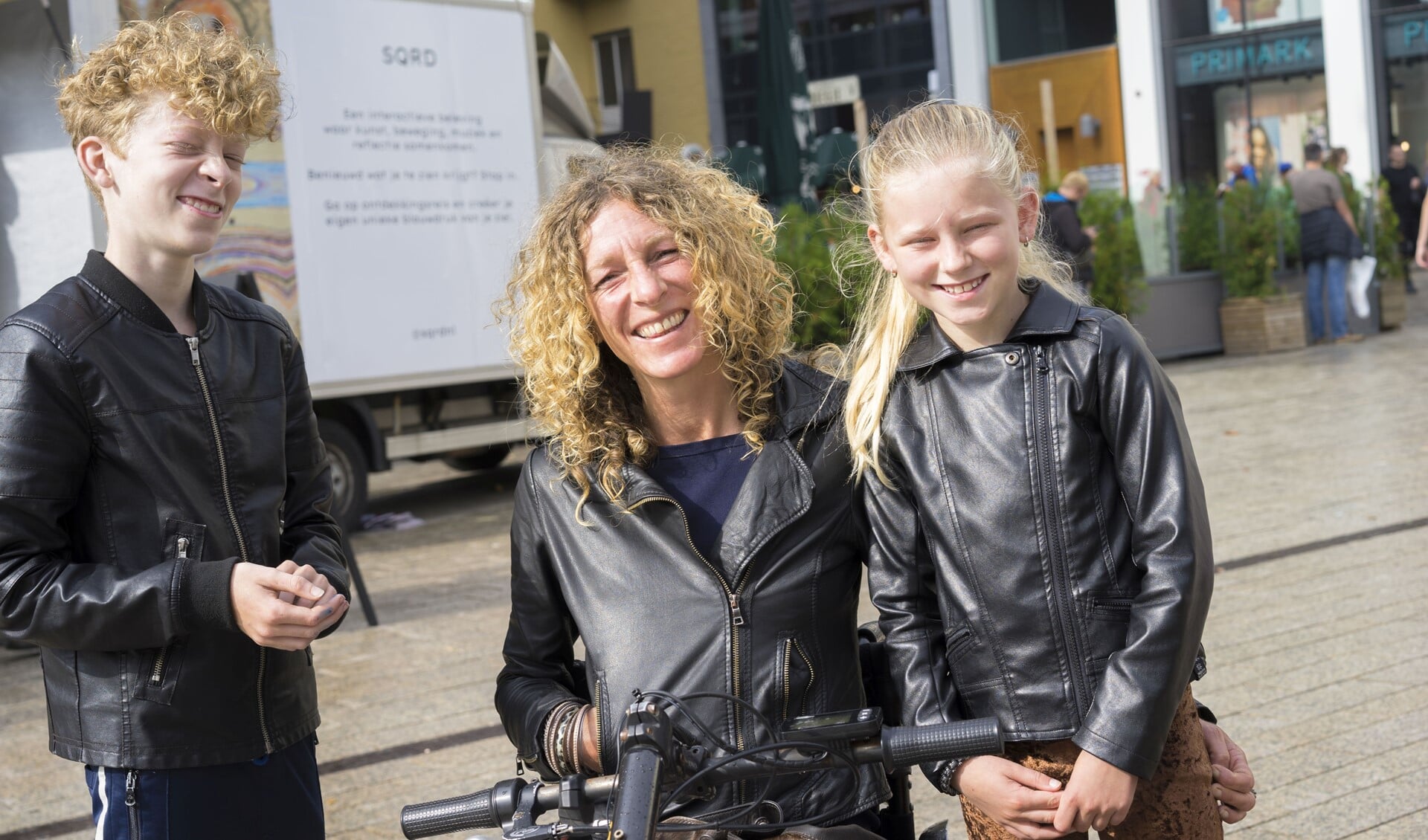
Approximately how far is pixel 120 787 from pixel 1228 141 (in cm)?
2629

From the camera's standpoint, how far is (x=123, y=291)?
7.65 feet

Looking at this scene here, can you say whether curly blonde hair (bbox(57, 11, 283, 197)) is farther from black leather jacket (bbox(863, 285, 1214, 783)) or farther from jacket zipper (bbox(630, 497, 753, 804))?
black leather jacket (bbox(863, 285, 1214, 783))

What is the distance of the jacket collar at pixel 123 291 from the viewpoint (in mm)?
2326

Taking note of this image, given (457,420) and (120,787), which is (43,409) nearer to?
(120,787)

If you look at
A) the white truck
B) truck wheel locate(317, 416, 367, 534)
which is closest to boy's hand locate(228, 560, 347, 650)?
the white truck

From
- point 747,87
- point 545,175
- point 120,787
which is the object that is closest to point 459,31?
point 545,175

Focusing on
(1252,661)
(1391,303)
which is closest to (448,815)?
(1252,661)

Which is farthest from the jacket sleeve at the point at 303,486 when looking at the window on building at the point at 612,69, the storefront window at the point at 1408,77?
the window on building at the point at 612,69

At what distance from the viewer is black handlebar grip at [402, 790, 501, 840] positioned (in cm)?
171

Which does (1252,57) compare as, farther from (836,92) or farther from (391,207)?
(391,207)

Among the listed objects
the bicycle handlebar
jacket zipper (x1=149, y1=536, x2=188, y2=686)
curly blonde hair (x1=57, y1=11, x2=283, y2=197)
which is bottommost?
the bicycle handlebar

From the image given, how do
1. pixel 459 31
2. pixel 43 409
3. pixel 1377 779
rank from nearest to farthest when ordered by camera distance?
pixel 43 409 < pixel 1377 779 < pixel 459 31

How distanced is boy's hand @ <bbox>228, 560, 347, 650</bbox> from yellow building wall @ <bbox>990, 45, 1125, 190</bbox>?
25.1 m

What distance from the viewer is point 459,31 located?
408 inches
